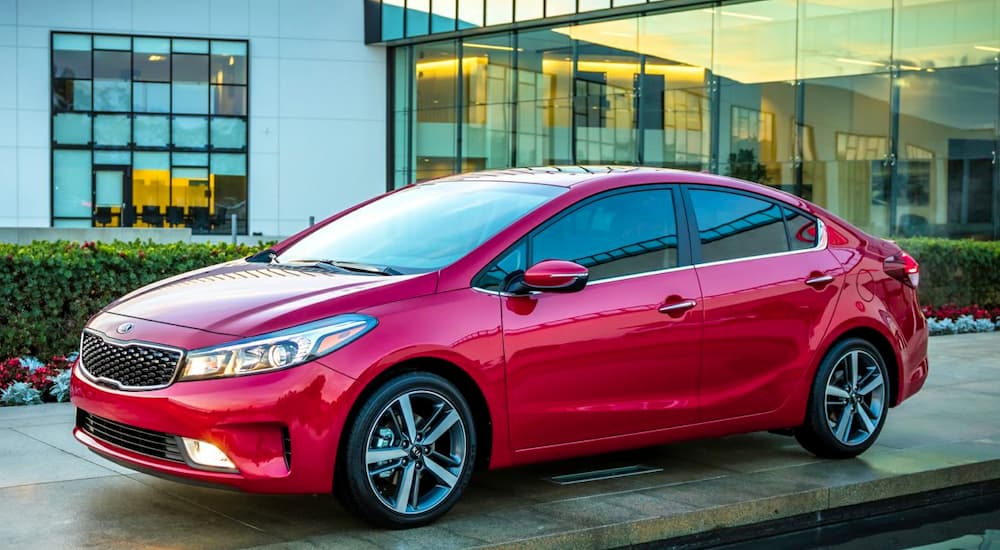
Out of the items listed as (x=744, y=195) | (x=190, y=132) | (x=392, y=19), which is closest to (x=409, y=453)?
(x=744, y=195)

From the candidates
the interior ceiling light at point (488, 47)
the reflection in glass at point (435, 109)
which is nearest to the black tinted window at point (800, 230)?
the interior ceiling light at point (488, 47)

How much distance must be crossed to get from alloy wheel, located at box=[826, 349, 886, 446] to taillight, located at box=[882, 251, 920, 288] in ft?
1.82

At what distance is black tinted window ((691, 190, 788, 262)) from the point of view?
651cm

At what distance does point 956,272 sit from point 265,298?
13.5 metres

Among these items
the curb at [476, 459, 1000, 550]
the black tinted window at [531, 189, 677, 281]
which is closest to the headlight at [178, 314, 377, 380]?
the curb at [476, 459, 1000, 550]

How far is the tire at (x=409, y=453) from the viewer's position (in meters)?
5.10

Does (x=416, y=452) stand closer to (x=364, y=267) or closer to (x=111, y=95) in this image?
(x=364, y=267)

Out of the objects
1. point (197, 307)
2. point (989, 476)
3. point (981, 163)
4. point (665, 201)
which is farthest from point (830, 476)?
point (981, 163)

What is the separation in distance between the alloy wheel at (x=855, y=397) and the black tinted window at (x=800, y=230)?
2.13 feet

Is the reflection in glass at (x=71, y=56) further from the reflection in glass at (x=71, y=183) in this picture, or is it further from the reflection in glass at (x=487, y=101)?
the reflection in glass at (x=487, y=101)

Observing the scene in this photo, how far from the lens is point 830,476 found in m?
6.55

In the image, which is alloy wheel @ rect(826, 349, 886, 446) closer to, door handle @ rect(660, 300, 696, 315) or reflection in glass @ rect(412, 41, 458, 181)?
door handle @ rect(660, 300, 696, 315)

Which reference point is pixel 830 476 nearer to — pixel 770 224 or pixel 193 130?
pixel 770 224

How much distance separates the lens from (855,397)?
6.97m
